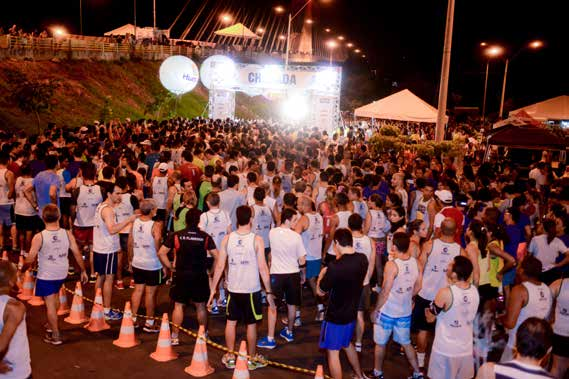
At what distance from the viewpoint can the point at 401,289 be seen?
230 inches

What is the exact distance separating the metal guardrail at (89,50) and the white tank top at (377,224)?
25094 millimetres

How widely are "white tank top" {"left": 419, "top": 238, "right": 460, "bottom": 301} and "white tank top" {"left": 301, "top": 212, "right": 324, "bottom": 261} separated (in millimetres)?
1980

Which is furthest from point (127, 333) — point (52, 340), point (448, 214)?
point (448, 214)

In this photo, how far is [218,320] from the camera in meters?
7.84

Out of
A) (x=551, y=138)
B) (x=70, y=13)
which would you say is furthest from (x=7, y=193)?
(x=70, y=13)

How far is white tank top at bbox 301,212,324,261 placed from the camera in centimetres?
777

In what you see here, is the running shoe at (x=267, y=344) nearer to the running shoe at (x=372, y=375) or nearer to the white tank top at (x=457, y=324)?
the running shoe at (x=372, y=375)

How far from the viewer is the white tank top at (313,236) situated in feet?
25.5

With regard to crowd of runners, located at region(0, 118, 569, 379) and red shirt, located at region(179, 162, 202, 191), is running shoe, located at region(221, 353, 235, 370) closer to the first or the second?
crowd of runners, located at region(0, 118, 569, 379)

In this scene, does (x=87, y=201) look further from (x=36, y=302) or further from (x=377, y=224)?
(x=377, y=224)

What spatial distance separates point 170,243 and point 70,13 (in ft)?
200

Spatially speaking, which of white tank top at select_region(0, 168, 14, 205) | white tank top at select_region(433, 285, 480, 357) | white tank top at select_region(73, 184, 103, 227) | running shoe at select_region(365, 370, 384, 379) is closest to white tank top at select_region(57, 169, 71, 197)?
white tank top at select_region(0, 168, 14, 205)

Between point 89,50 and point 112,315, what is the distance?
2985 cm

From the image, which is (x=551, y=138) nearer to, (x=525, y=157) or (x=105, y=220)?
(x=525, y=157)
